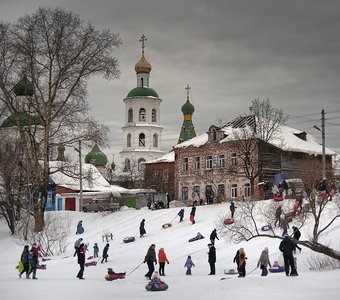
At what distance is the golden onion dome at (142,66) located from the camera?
350 feet

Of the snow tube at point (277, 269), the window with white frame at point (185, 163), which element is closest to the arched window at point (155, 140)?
the window with white frame at point (185, 163)

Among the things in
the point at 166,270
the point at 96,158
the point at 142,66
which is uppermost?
the point at 142,66

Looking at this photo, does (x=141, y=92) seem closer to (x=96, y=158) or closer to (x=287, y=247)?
(x=96, y=158)

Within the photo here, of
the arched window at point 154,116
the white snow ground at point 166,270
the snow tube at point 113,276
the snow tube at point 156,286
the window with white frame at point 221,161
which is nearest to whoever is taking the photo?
the white snow ground at point 166,270

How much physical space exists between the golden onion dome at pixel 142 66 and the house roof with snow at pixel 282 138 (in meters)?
46.0

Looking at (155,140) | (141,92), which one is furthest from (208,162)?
(155,140)

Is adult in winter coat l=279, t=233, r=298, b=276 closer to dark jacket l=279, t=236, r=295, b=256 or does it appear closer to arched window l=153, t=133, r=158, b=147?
dark jacket l=279, t=236, r=295, b=256

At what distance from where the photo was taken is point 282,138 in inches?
2266

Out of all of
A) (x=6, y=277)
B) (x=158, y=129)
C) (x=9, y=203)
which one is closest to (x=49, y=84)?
(x=9, y=203)

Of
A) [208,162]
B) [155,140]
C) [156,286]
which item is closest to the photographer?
[156,286]

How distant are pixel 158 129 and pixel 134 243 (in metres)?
74.4

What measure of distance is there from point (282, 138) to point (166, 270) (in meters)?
32.3

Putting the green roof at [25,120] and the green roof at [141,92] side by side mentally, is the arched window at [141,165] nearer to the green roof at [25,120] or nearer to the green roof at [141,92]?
the green roof at [141,92]

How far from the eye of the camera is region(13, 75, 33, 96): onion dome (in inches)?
1694
